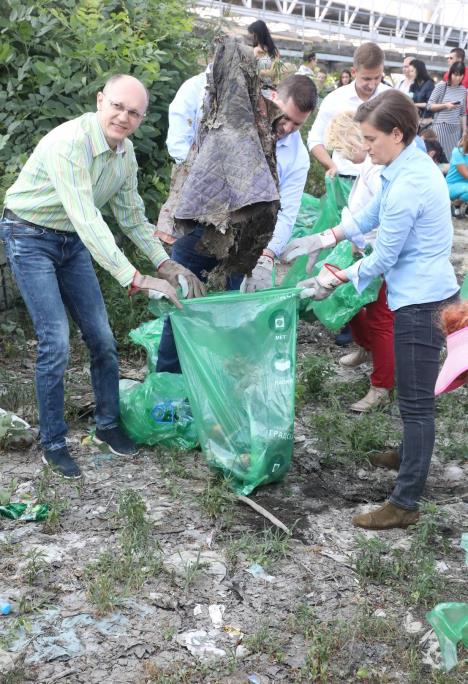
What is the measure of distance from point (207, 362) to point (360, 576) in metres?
1.07

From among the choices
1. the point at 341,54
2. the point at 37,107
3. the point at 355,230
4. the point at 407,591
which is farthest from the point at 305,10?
the point at 407,591

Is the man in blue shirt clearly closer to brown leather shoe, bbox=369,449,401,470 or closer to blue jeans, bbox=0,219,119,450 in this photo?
blue jeans, bbox=0,219,119,450

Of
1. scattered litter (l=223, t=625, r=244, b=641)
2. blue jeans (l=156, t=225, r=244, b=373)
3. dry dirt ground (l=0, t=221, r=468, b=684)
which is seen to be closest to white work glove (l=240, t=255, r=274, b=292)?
blue jeans (l=156, t=225, r=244, b=373)

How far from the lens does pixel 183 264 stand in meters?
4.18

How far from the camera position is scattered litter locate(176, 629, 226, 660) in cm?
274

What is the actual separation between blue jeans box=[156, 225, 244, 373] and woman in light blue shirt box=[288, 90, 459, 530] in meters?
0.91

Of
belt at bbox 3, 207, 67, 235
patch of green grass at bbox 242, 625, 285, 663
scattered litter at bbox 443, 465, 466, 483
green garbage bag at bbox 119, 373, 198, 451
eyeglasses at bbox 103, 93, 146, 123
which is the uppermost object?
eyeglasses at bbox 103, 93, 146, 123

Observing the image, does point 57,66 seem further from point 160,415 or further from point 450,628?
point 450,628

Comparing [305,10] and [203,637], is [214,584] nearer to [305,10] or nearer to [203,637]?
[203,637]

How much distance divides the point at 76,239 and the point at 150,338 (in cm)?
128

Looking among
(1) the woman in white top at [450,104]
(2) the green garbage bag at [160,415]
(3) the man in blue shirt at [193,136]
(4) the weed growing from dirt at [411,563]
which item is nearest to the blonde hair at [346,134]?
(3) the man in blue shirt at [193,136]

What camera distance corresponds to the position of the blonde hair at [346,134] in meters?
5.36

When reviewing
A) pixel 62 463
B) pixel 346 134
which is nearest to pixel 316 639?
pixel 62 463

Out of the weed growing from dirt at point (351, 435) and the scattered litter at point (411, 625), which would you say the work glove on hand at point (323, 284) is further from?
the scattered litter at point (411, 625)
